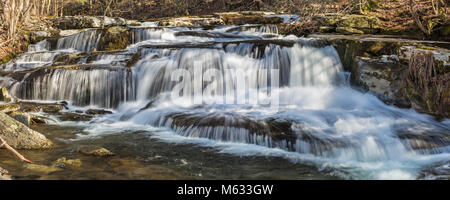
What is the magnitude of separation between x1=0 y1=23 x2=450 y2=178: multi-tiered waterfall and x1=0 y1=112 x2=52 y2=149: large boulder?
4.97ft

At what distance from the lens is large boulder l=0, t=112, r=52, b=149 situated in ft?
18.5

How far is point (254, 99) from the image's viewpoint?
30.2 ft

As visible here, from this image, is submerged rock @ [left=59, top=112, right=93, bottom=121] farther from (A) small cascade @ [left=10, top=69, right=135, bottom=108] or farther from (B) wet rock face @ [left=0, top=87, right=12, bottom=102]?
(B) wet rock face @ [left=0, top=87, right=12, bottom=102]

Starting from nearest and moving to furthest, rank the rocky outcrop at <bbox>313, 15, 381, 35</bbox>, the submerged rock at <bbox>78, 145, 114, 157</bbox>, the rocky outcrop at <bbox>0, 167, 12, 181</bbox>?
the rocky outcrop at <bbox>0, 167, 12, 181</bbox>, the submerged rock at <bbox>78, 145, 114, 157</bbox>, the rocky outcrop at <bbox>313, 15, 381, 35</bbox>

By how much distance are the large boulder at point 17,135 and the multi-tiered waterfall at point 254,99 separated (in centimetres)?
152

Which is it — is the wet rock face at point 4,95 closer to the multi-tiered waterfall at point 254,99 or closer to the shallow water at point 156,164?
the multi-tiered waterfall at point 254,99

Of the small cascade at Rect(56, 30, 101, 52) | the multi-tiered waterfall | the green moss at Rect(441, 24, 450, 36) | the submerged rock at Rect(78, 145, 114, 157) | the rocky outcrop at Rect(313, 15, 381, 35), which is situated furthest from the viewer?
the small cascade at Rect(56, 30, 101, 52)

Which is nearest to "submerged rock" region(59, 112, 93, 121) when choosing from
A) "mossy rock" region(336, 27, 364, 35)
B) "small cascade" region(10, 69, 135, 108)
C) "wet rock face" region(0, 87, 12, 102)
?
"small cascade" region(10, 69, 135, 108)

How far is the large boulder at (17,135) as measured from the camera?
18.5 feet

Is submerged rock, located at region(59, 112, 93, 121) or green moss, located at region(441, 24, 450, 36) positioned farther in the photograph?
green moss, located at region(441, 24, 450, 36)

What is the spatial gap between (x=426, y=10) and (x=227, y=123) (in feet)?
26.4

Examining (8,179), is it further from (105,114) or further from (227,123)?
(105,114)

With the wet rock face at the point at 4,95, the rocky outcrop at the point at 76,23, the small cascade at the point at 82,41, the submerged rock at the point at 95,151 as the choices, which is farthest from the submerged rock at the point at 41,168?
the rocky outcrop at the point at 76,23
